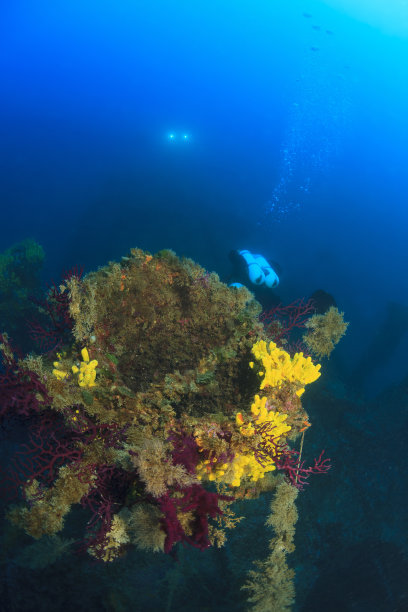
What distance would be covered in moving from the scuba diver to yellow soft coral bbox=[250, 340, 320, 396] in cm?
764

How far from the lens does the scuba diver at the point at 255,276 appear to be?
1106 centimetres

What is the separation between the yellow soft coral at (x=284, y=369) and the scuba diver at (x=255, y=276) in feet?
25.1

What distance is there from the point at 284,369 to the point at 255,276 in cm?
828

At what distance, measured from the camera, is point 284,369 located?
297 cm

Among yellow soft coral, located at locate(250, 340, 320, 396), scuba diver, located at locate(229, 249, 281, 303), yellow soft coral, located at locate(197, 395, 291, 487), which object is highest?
scuba diver, located at locate(229, 249, 281, 303)

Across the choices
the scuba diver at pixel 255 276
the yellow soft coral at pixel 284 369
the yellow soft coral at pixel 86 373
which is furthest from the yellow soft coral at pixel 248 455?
the scuba diver at pixel 255 276

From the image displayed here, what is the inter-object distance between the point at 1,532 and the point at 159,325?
320cm

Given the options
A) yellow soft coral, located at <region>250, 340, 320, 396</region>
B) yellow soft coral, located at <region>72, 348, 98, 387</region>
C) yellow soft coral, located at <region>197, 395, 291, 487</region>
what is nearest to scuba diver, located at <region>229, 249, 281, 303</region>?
yellow soft coral, located at <region>250, 340, 320, 396</region>

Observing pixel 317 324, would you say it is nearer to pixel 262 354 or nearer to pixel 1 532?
pixel 262 354

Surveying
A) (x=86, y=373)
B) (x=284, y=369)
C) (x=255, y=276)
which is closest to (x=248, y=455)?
(x=284, y=369)

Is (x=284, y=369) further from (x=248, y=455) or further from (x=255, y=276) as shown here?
(x=255, y=276)

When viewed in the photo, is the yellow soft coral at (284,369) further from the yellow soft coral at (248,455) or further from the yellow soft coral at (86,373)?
the yellow soft coral at (86,373)

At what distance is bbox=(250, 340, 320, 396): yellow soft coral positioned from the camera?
291 cm

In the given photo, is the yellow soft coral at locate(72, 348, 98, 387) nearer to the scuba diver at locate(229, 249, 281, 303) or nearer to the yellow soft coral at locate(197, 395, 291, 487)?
the yellow soft coral at locate(197, 395, 291, 487)
